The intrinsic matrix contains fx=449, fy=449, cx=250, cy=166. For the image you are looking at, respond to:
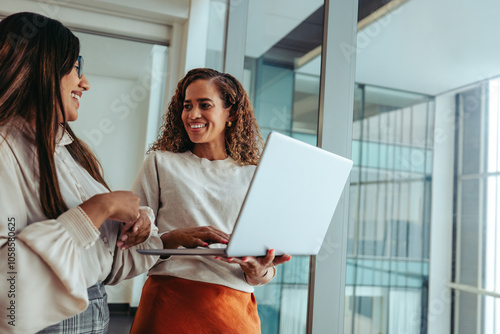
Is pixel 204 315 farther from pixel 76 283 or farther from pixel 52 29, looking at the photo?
pixel 52 29

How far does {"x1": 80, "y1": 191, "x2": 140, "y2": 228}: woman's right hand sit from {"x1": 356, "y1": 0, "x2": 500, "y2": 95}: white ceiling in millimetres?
962

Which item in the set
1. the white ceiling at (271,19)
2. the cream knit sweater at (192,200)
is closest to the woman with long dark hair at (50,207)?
the cream knit sweater at (192,200)

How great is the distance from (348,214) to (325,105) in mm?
403

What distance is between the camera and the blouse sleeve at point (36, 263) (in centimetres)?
80

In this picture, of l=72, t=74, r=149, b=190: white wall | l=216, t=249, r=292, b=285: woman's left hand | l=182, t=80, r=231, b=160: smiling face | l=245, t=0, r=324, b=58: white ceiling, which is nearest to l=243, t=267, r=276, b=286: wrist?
l=216, t=249, r=292, b=285: woman's left hand

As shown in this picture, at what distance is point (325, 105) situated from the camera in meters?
1.63

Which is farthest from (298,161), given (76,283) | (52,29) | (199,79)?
(199,79)

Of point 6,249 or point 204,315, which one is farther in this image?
point 204,315

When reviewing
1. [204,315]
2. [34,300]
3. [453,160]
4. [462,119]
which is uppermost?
[462,119]

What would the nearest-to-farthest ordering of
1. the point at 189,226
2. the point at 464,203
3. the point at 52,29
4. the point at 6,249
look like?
the point at 6,249 → the point at 52,29 → the point at 464,203 → the point at 189,226

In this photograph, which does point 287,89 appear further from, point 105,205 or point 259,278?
point 105,205

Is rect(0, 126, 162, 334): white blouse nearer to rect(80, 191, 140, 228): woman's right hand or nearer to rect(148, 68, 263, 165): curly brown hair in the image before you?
rect(80, 191, 140, 228): woman's right hand

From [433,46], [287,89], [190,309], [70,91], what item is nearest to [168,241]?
[190,309]

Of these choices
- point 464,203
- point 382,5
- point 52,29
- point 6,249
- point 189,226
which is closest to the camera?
point 6,249
